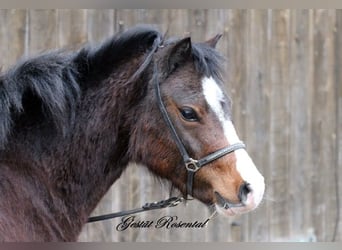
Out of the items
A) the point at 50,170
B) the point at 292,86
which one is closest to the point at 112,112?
the point at 50,170

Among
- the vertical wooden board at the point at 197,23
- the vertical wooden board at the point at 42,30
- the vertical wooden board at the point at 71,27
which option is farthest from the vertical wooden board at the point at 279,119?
the vertical wooden board at the point at 42,30

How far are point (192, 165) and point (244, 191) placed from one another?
0.21 meters

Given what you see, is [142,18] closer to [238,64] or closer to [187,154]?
[238,64]

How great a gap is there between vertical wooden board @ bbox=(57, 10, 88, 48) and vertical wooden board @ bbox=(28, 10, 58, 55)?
0.10ft

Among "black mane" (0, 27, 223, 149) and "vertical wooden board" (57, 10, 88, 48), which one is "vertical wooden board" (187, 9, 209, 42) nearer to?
"vertical wooden board" (57, 10, 88, 48)

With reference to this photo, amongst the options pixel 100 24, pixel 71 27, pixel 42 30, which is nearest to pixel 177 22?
pixel 100 24

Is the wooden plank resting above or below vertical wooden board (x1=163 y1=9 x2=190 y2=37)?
below

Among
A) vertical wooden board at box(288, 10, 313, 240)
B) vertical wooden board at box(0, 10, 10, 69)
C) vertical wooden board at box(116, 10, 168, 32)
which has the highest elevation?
vertical wooden board at box(116, 10, 168, 32)

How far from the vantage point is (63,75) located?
2.10 meters

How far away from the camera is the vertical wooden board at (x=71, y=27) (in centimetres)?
353

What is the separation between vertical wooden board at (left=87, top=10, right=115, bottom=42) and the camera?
356 centimetres

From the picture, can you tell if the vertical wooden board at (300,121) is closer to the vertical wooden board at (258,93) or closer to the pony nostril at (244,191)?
the vertical wooden board at (258,93)

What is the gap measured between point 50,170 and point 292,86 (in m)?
2.19

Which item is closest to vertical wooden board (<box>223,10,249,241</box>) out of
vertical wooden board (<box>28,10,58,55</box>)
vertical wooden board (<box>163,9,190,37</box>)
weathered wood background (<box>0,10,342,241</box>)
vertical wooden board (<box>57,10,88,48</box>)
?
weathered wood background (<box>0,10,342,241</box>)
